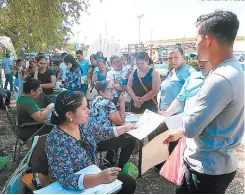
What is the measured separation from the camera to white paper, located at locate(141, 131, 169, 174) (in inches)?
95.6

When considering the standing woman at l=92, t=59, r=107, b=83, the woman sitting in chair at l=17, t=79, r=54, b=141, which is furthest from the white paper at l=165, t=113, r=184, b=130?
the standing woman at l=92, t=59, r=107, b=83

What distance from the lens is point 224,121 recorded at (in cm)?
131

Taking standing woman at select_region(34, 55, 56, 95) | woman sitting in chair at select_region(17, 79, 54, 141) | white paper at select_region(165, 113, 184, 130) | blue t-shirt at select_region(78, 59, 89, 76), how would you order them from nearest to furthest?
white paper at select_region(165, 113, 184, 130) → woman sitting in chair at select_region(17, 79, 54, 141) → standing woman at select_region(34, 55, 56, 95) → blue t-shirt at select_region(78, 59, 89, 76)

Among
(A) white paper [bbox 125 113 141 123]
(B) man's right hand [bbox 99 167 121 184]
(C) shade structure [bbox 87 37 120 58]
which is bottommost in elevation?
(A) white paper [bbox 125 113 141 123]

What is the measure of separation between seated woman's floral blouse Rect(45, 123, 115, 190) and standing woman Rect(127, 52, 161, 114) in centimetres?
188

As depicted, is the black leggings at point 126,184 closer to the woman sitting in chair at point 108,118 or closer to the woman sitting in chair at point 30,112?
the woman sitting in chair at point 108,118

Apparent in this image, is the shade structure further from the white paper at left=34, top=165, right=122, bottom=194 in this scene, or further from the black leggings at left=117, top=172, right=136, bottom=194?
the white paper at left=34, top=165, right=122, bottom=194

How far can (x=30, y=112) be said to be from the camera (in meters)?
3.26

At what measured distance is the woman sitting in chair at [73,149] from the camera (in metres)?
1.65

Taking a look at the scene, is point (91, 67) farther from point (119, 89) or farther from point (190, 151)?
point (190, 151)

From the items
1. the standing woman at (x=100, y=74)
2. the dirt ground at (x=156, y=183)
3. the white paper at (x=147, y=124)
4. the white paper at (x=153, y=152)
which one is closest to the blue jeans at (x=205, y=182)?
the white paper at (x=153, y=152)

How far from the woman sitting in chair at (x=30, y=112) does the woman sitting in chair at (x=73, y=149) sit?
4.50 ft

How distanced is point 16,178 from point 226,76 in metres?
1.60

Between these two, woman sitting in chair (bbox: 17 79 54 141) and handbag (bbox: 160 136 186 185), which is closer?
handbag (bbox: 160 136 186 185)
